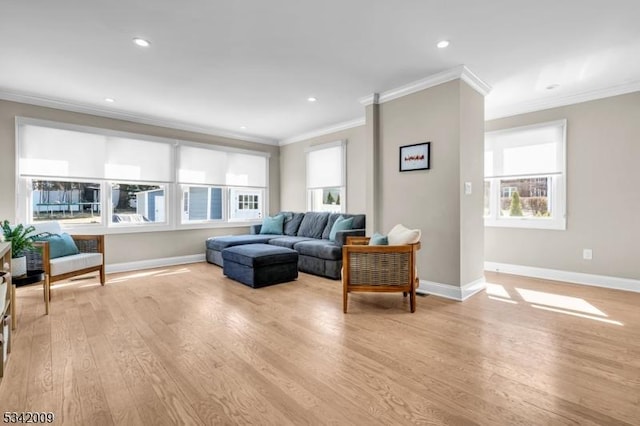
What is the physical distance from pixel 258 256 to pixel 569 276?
169 inches

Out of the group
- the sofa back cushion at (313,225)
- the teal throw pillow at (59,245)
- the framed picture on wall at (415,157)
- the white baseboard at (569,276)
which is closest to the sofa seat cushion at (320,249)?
the sofa back cushion at (313,225)

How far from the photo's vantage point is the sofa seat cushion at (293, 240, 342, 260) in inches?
177

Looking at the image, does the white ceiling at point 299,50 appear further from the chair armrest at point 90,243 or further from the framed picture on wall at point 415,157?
the chair armrest at point 90,243

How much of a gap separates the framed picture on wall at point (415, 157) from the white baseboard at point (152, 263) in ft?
13.6

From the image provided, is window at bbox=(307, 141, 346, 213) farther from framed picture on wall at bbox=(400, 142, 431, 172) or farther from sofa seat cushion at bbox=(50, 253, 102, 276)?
sofa seat cushion at bbox=(50, 253, 102, 276)

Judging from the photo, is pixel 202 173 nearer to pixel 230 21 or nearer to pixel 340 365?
pixel 230 21

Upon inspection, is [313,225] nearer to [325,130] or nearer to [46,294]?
[325,130]

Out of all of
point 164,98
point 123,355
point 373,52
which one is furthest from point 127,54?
point 123,355

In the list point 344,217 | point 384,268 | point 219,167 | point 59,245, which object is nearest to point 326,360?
point 384,268

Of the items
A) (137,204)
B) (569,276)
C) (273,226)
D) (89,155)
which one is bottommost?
(569,276)

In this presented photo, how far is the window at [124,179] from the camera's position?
4.36 m

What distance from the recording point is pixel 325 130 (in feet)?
20.1

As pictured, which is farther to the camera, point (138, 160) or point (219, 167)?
point (219, 167)

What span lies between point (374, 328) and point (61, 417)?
2.13m
